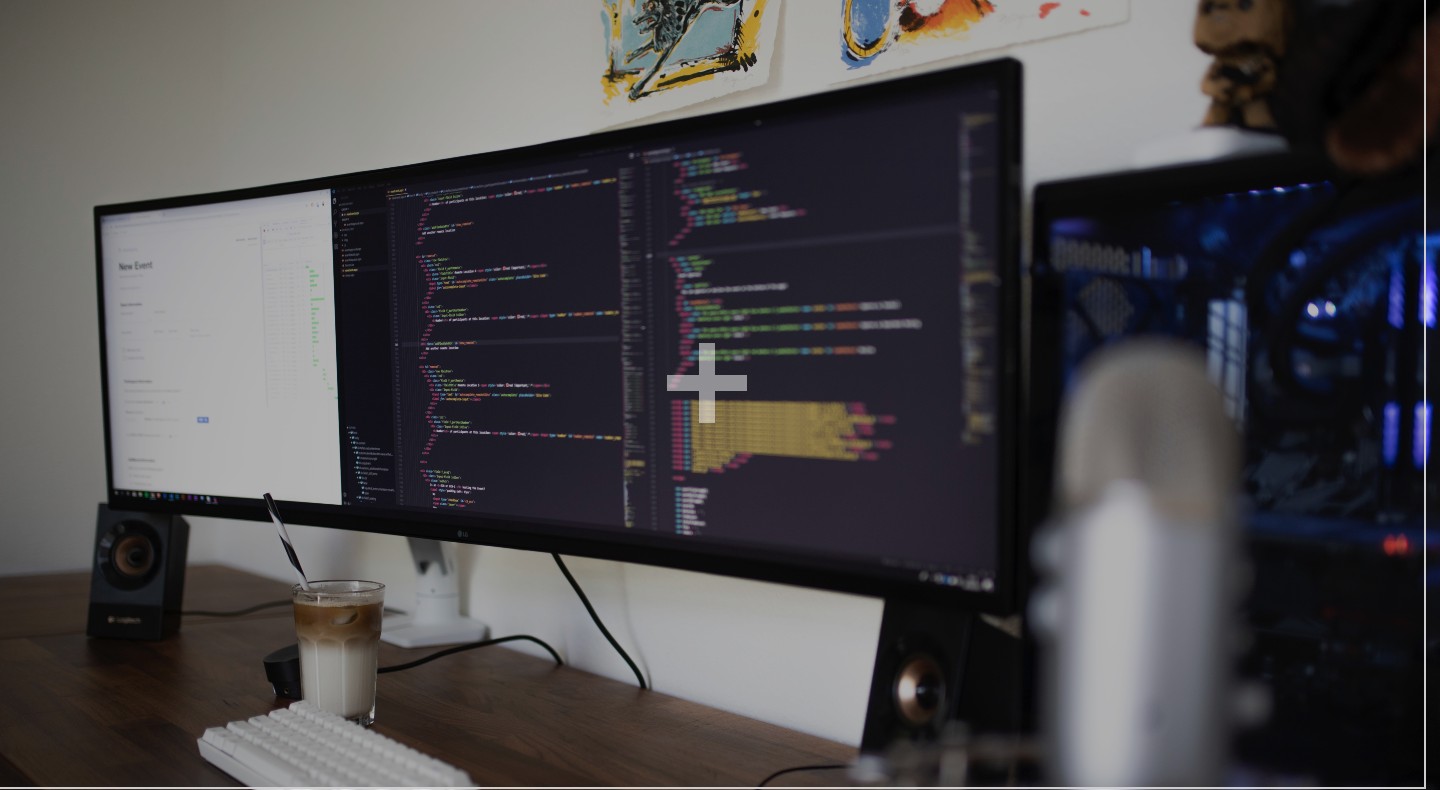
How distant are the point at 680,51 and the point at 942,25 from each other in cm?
30

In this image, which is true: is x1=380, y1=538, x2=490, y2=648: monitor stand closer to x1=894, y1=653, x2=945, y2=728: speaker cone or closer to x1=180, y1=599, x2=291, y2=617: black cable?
x1=180, y1=599, x2=291, y2=617: black cable

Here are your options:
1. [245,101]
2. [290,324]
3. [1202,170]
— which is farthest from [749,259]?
[245,101]

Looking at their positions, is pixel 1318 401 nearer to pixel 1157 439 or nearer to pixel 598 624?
pixel 1157 439

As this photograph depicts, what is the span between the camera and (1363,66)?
541mm

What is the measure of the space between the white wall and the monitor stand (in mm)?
37

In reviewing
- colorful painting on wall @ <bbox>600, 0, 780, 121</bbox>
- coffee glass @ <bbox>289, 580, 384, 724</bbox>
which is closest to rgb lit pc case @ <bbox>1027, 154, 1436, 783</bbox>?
colorful painting on wall @ <bbox>600, 0, 780, 121</bbox>

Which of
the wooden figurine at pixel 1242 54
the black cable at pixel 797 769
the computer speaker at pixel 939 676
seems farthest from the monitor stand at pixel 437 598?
the wooden figurine at pixel 1242 54

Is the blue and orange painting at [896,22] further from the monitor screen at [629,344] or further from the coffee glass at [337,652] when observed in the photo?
the coffee glass at [337,652]

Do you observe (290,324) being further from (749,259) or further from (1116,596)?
(1116,596)

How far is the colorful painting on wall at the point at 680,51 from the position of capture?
99 cm

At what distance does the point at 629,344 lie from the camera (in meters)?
0.83

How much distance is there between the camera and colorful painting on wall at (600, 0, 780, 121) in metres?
0.99

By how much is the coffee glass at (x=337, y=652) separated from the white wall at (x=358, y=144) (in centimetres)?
26
